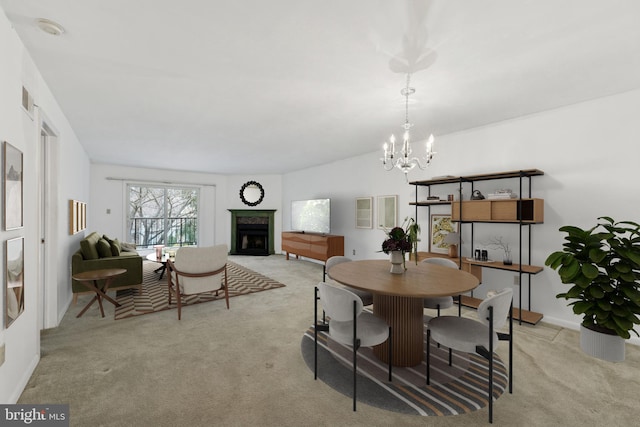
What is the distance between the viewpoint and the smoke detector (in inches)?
72.2

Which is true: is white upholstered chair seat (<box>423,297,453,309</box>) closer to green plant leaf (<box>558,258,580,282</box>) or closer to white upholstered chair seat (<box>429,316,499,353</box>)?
white upholstered chair seat (<box>429,316,499,353</box>)

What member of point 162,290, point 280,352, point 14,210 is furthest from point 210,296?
point 14,210

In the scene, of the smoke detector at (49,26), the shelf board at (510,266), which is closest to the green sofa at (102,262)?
the smoke detector at (49,26)

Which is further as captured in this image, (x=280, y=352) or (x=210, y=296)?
(x=210, y=296)

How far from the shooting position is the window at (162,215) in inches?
304

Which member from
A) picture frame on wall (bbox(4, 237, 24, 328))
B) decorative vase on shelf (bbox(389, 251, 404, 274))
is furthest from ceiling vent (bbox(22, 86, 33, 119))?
decorative vase on shelf (bbox(389, 251, 404, 274))

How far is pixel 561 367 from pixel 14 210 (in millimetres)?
4307

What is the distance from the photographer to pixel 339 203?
656cm

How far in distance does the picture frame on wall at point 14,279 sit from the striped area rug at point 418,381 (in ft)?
6.88

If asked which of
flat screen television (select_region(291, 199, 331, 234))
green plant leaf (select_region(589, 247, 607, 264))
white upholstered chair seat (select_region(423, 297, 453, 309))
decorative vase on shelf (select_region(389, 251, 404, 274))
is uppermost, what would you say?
flat screen television (select_region(291, 199, 331, 234))

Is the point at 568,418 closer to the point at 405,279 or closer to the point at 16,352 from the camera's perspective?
the point at 405,279

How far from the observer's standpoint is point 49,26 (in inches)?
73.5

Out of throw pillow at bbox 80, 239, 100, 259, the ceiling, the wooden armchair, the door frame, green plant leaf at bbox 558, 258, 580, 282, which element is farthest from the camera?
throw pillow at bbox 80, 239, 100, 259

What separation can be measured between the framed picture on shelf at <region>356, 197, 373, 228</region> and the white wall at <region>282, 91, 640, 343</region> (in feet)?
3.90
